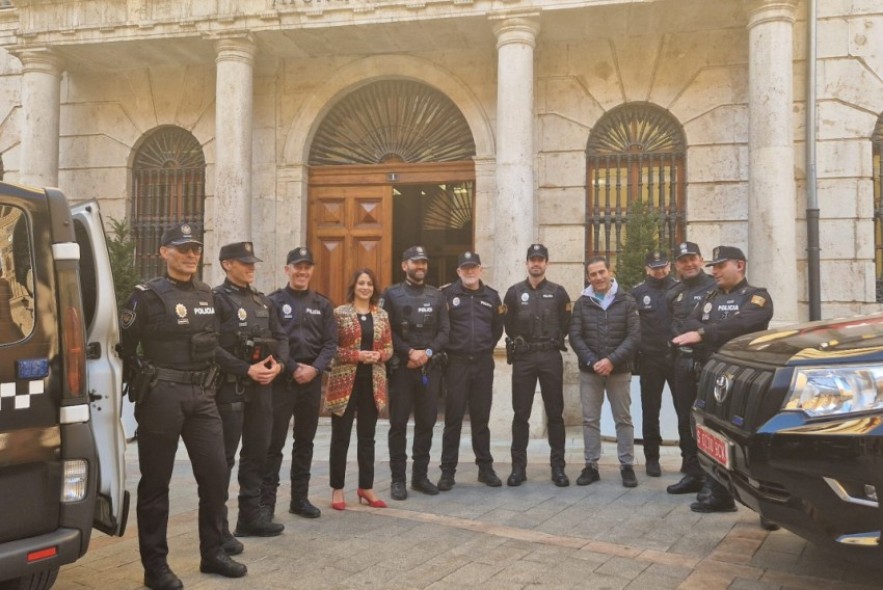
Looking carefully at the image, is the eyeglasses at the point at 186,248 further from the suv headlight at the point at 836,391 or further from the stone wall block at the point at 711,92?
the stone wall block at the point at 711,92

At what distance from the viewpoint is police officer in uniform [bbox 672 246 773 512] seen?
5.12m

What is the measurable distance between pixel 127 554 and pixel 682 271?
15.3 ft

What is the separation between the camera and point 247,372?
4.23 m

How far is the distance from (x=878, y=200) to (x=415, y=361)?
6.89 meters

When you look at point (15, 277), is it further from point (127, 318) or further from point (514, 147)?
point (514, 147)

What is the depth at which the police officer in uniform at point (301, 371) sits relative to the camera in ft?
15.8

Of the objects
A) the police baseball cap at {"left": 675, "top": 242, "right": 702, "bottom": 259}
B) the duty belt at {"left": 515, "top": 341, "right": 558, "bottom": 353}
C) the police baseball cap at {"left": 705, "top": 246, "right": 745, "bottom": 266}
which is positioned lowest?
the duty belt at {"left": 515, "top": 341, "right": 558, "bottom": 353}

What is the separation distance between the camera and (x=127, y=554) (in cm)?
425

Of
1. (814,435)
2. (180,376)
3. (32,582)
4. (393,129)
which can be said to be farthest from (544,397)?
(393,129)

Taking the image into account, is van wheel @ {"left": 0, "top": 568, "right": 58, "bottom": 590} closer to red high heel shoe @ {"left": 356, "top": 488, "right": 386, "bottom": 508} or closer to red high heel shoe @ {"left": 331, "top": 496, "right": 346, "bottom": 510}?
red high heel shoe @ {"left": 331, "top": 496, "right": 346, "bottom": 510}

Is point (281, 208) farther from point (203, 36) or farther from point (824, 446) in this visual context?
point (824, 446)

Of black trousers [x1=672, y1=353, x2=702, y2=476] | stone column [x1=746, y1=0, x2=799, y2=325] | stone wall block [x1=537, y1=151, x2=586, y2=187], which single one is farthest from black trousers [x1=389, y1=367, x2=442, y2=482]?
stone wall block [x1=537, y1=151, x2=586, y2=187]

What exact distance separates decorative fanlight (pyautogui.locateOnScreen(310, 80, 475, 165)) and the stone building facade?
0.06m

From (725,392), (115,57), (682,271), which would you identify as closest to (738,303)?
(682,271)
